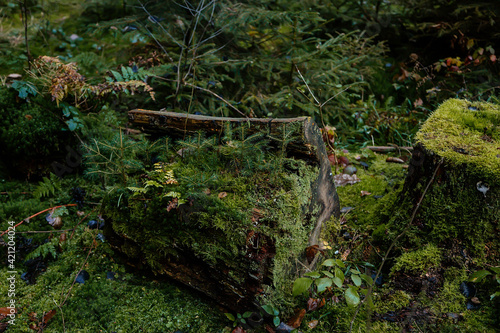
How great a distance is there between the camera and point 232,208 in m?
2.49

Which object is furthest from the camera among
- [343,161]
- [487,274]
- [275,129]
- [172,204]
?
[343,161]

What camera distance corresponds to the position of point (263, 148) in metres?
2.93

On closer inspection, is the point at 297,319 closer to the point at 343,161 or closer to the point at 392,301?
the point at 392,301

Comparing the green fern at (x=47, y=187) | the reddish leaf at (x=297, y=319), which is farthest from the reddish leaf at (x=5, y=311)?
the reddish leaf at (x=297, y=319)

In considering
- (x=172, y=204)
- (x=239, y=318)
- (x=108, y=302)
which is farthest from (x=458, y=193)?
(x=108, y=302)

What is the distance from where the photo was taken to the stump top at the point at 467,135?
260 cm

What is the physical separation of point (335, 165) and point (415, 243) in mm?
1617

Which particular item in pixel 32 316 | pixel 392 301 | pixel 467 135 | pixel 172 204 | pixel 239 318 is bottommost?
pixel 32 316

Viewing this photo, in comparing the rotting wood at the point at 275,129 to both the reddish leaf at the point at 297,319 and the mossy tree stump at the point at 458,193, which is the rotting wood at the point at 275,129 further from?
the mossy tree stump at the point at 458,193

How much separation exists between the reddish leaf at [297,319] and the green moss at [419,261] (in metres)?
0.80

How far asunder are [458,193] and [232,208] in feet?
5.60

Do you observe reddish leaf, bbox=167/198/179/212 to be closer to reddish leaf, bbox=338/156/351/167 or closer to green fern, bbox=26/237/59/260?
green fern, bbox=26/237/59/260

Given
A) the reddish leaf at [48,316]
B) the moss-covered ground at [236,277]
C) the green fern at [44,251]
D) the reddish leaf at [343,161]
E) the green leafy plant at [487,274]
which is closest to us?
the green leafy plant at [487,274]

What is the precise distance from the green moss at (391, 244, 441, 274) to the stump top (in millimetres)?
688
